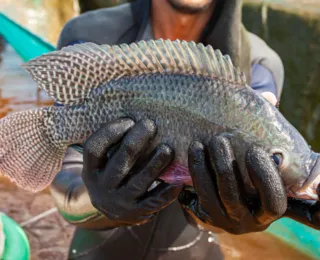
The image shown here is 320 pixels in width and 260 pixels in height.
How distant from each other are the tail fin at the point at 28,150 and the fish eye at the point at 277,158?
0.85 meters

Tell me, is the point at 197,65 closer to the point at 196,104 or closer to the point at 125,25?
the point at 196,104

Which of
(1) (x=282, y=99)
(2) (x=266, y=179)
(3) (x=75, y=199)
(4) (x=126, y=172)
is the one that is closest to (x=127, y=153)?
(4) (x=126, y=172)

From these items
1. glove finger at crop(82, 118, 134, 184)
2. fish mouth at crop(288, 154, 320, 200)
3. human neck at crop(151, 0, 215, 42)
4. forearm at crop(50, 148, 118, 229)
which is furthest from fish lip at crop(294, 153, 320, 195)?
human neck at crop(151, 0, 215, 42)

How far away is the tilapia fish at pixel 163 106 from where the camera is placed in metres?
1.31

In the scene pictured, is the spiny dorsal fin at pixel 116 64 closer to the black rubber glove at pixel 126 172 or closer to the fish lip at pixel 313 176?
the black rubber glove at pixel 126 172

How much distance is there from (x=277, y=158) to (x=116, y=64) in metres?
0.67

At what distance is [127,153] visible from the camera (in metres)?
1.43

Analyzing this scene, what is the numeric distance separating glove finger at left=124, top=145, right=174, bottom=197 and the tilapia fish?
43 mm

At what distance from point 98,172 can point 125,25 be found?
1.22 meters

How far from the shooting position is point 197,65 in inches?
55.4

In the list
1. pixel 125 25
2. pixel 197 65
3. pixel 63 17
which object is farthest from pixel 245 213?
pixel 63 17

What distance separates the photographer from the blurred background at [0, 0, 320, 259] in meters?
3.02

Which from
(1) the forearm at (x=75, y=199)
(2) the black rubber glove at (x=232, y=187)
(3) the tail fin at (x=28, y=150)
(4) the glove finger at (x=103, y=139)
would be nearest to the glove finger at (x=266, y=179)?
(2) the black rubber glove at (x=232, y=187)

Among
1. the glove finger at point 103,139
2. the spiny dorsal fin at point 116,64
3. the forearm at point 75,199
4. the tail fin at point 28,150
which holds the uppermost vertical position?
the spiny dorsal fin at point 116,64
